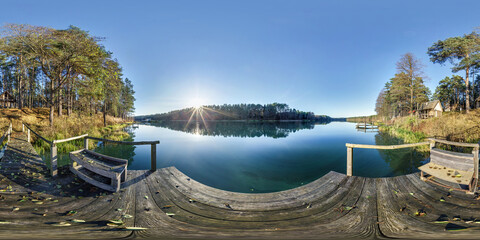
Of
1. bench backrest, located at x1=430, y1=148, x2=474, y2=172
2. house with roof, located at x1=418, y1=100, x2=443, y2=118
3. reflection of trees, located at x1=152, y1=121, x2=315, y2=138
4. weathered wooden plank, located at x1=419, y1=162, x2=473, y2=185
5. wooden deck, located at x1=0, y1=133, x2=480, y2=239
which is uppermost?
house with roof, located at x1=418, y1=100, x2=443, y2=118

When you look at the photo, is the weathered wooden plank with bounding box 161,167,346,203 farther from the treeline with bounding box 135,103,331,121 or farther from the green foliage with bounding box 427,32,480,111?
the treeline with bounding box 135,103,331,121

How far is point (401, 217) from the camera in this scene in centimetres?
313

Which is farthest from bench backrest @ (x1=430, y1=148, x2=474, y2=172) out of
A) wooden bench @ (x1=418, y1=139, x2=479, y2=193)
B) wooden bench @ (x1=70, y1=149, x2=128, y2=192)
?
wooden bench @ (x1=70, y1=149, x2=128, y2=192)

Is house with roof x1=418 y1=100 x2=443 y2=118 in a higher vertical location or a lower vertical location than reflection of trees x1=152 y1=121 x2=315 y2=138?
higher

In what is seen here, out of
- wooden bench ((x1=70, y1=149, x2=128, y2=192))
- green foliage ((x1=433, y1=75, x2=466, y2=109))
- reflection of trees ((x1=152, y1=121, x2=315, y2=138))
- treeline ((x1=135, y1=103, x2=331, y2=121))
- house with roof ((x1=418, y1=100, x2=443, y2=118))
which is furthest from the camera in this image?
treeline ((x1=135, y1=103, x2=331, y2=121))

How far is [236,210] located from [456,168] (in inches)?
216

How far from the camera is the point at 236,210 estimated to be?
3393mm

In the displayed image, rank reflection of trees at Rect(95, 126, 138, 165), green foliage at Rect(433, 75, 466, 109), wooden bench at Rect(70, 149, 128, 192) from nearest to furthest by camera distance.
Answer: wooden bench at Rect(70, 149, 128, 192), reflection of trees at Rect(95, 126, 138, 165), green foliage at Rect(433, 75, 466, 109)

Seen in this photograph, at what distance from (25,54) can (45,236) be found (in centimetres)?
2074

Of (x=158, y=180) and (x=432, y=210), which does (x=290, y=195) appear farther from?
(x=158, y=180)

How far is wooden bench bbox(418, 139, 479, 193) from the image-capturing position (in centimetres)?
386

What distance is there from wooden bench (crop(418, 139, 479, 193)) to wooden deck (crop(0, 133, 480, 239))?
0.32 m

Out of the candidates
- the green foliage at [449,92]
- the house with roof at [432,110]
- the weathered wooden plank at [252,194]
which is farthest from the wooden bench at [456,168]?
the green foliage at [449,92]

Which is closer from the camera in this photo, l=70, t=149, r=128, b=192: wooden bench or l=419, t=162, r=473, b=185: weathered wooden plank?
l=419, t=162, r=473, b=185: weathered wooden plank
